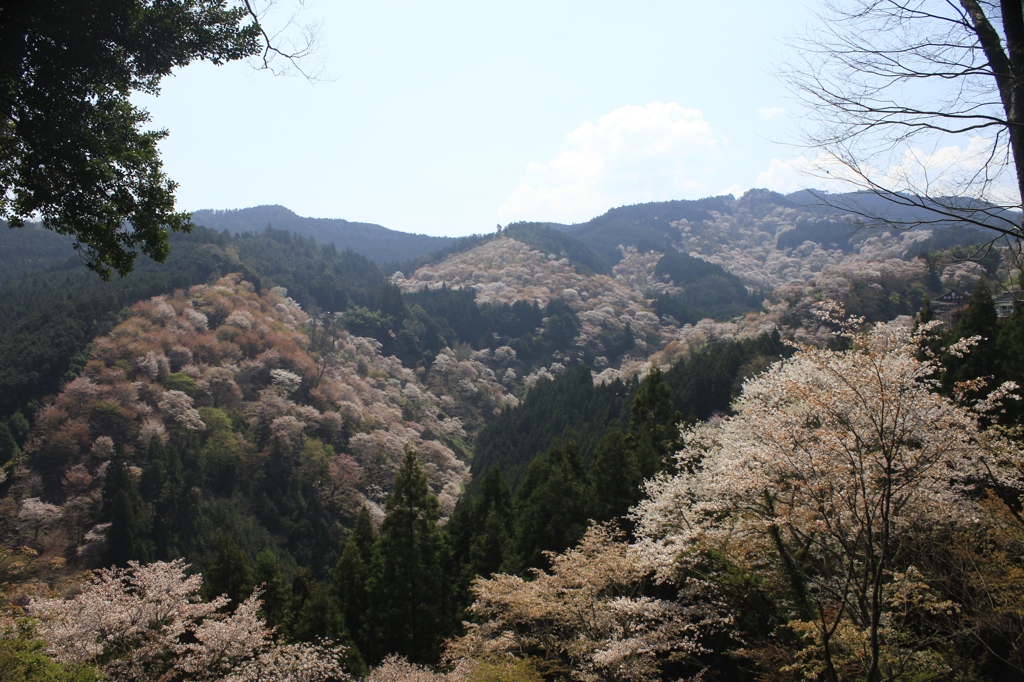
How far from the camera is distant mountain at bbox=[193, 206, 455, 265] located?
16225 cm

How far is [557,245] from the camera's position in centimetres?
13500

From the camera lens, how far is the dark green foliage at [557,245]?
130750 mm

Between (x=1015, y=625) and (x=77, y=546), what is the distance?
134 ft

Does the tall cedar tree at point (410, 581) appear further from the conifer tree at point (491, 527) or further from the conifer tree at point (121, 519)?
the conifer tree at point (121, 519)

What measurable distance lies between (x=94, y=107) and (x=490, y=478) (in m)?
24.2

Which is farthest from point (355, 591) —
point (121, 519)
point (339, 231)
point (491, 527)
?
point (339, 231)

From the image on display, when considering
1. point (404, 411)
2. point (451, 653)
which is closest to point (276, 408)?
point (404, 411)

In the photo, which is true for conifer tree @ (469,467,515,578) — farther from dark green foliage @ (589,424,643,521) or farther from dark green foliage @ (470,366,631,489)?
dark green foliage @ (470,366,631,489)

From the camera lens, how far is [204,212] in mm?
165375

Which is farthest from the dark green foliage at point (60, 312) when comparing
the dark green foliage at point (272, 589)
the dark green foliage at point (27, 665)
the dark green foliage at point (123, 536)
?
the dark green foliage at point (27, 665)

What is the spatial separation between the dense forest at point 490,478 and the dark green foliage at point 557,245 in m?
29.3

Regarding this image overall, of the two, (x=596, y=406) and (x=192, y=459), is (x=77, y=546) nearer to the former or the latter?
(x=192, y=459)

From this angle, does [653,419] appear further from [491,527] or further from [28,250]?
[28,250]

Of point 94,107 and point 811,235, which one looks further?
point 811,235
